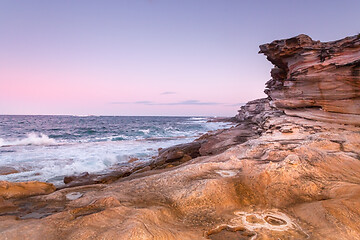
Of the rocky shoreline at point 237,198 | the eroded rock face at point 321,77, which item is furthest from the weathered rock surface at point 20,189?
the eroded rock face at point 321,77

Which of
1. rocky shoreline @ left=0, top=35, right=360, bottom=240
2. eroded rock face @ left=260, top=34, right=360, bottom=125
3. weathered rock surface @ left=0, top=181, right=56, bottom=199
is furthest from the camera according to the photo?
eroded rock face @ left=260, top=34, right=360, bottom=125

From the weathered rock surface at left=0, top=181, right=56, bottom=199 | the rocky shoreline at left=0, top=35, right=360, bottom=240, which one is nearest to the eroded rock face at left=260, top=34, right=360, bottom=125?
the rocky shoreline at left=0, top=35, right=360, bottom=240

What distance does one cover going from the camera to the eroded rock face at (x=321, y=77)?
25.7ft

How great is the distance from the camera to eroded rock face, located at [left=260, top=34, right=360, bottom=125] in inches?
309

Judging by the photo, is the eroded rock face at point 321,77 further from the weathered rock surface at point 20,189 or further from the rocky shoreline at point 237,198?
the weathered rock surface at point 20,189

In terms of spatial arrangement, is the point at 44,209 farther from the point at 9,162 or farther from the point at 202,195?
the point at 9,162

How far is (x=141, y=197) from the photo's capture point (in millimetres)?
4320

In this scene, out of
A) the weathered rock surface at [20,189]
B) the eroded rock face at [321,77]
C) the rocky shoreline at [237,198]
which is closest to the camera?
the rocky shoreline at [237,198]

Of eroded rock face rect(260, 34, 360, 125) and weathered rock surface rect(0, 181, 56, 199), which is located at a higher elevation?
eroded rock face rect(260, 34, 360, 125)

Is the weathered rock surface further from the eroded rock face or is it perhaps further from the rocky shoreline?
the eroded rock face

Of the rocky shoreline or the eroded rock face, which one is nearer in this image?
the rocky shoreline

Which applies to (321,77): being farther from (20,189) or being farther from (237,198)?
(20,189)

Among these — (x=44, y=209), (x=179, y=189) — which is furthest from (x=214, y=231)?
(x=44, y=209)

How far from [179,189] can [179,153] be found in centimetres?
784
